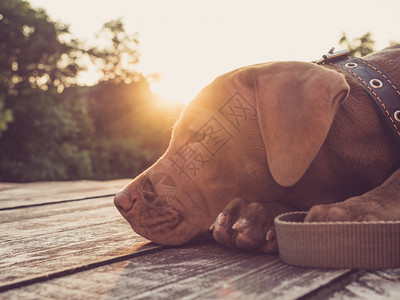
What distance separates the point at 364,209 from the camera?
51.1 inches

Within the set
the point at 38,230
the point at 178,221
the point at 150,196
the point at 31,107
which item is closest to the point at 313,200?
the point at 178,221

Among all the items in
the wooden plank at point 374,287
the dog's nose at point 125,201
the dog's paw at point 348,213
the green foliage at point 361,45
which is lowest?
the wooden plank at point 374,287

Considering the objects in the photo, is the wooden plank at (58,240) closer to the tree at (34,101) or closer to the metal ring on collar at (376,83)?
the metal ring on collar at (376,83)

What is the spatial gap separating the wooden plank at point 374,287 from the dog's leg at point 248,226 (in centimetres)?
33

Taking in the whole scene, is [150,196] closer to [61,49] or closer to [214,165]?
[214,165]

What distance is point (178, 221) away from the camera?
1.62 meters

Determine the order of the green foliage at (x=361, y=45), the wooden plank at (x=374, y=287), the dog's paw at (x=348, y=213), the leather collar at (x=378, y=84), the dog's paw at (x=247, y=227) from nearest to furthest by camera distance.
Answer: the wooden plank at (x=374, y=287) → the dog's paw at (x=348, y=213) → the dog's paw at (x=247, y=227) → the leather collar at (x=378, y=84) → the green foliage at (x=361, y=45)

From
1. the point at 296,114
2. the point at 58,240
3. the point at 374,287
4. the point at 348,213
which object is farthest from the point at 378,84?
the point at 58,240

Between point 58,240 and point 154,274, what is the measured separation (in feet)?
2.43

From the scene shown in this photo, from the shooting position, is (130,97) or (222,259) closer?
(222,259)

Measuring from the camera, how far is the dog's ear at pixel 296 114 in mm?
1315

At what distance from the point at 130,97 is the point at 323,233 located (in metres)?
27.9

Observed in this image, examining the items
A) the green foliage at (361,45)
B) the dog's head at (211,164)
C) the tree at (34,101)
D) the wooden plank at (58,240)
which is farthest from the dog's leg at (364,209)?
the tree at (34,101)

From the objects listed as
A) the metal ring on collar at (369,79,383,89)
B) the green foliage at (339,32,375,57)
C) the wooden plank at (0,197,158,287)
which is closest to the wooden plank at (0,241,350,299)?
the wooden plank at (0,197,158,287)
